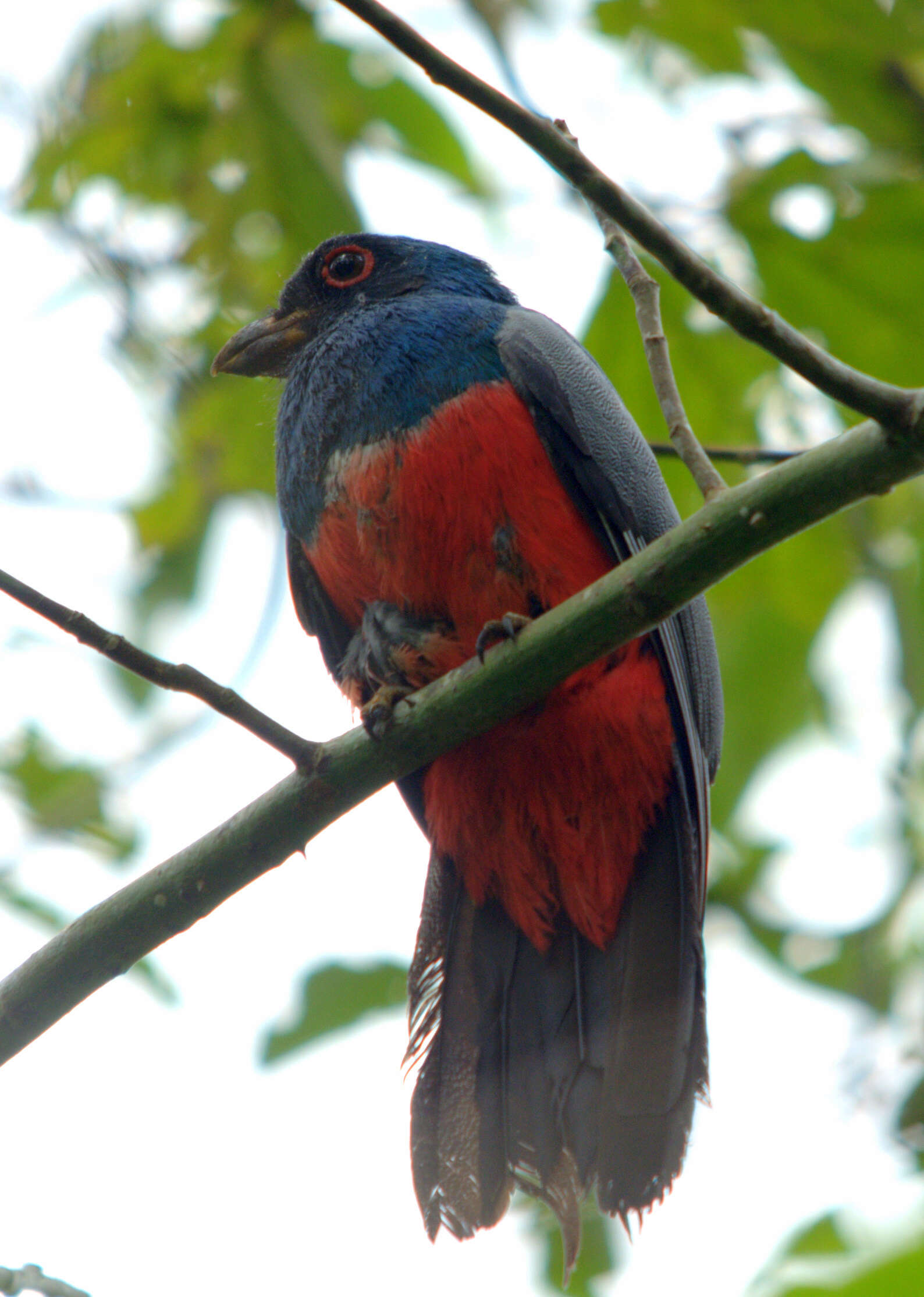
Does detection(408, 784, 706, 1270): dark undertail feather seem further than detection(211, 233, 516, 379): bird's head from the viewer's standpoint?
No

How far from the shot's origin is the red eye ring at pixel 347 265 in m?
4.49

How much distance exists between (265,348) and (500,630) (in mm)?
1861

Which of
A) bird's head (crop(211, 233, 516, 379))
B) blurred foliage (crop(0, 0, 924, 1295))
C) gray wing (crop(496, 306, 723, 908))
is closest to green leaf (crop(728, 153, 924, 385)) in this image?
blurred foliage (crop(0, 0, 924, 1295))

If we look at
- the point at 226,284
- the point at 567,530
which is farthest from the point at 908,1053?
the point at 226,284

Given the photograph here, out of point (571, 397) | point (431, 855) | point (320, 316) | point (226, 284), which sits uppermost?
point (226, 284)

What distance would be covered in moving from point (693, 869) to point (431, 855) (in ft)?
2.43

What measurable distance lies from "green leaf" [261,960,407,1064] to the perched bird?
993mm

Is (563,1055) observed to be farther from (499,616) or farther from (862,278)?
(862,278)

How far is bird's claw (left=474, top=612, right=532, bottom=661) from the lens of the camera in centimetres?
280

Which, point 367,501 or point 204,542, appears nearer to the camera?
point 367,501

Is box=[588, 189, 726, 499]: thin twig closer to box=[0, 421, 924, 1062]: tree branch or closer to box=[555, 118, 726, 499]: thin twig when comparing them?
box=[555, 118, 726, 499]: thin twig

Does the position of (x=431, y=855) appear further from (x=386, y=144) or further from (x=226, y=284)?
(x=386, y=144)

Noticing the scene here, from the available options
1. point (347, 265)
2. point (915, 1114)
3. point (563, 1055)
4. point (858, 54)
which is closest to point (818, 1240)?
point (563, 1055)

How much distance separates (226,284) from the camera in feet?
16.4
